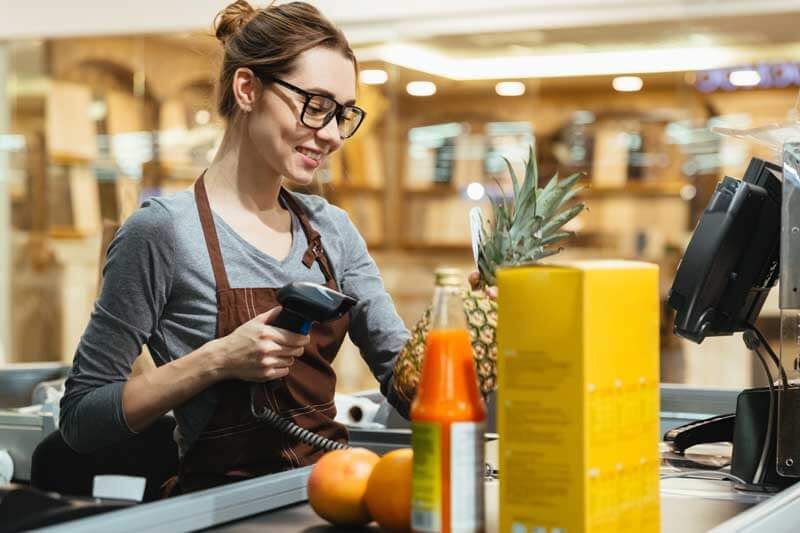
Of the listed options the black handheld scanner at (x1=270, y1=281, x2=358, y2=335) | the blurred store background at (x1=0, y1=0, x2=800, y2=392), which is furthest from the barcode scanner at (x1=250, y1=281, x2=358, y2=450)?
the blurred store background at (x1=0, y1=0, x2=800, y2=392)

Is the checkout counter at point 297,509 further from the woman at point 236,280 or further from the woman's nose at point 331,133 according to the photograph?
the woman's nose at point 331,133

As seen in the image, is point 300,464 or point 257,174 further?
point 257,174

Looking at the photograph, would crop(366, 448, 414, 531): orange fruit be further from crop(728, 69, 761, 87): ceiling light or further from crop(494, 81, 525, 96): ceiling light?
crop(494, 81, 525, 96): ceiling light

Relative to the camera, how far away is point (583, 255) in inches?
263

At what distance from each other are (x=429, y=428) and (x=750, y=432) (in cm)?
86

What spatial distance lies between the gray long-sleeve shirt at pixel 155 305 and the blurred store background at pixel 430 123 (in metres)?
3.63

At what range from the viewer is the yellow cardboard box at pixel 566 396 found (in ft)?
3.52

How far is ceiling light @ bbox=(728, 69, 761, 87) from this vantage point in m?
6.19

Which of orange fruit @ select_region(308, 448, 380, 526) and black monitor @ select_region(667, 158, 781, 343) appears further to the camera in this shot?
black monitor @ select_region(667, 158, 781, 343)

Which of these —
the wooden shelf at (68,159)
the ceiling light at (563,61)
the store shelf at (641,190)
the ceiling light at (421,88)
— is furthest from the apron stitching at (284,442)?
the wooden shelf at (68,159)

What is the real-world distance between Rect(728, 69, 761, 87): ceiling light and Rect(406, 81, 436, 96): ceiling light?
175 centimetres

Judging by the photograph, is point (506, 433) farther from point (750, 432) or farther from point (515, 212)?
point (750, 432)

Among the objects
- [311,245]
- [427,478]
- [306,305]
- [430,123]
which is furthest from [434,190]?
[427,478]

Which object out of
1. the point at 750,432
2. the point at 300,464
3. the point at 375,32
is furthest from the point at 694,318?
the point at 375,32
